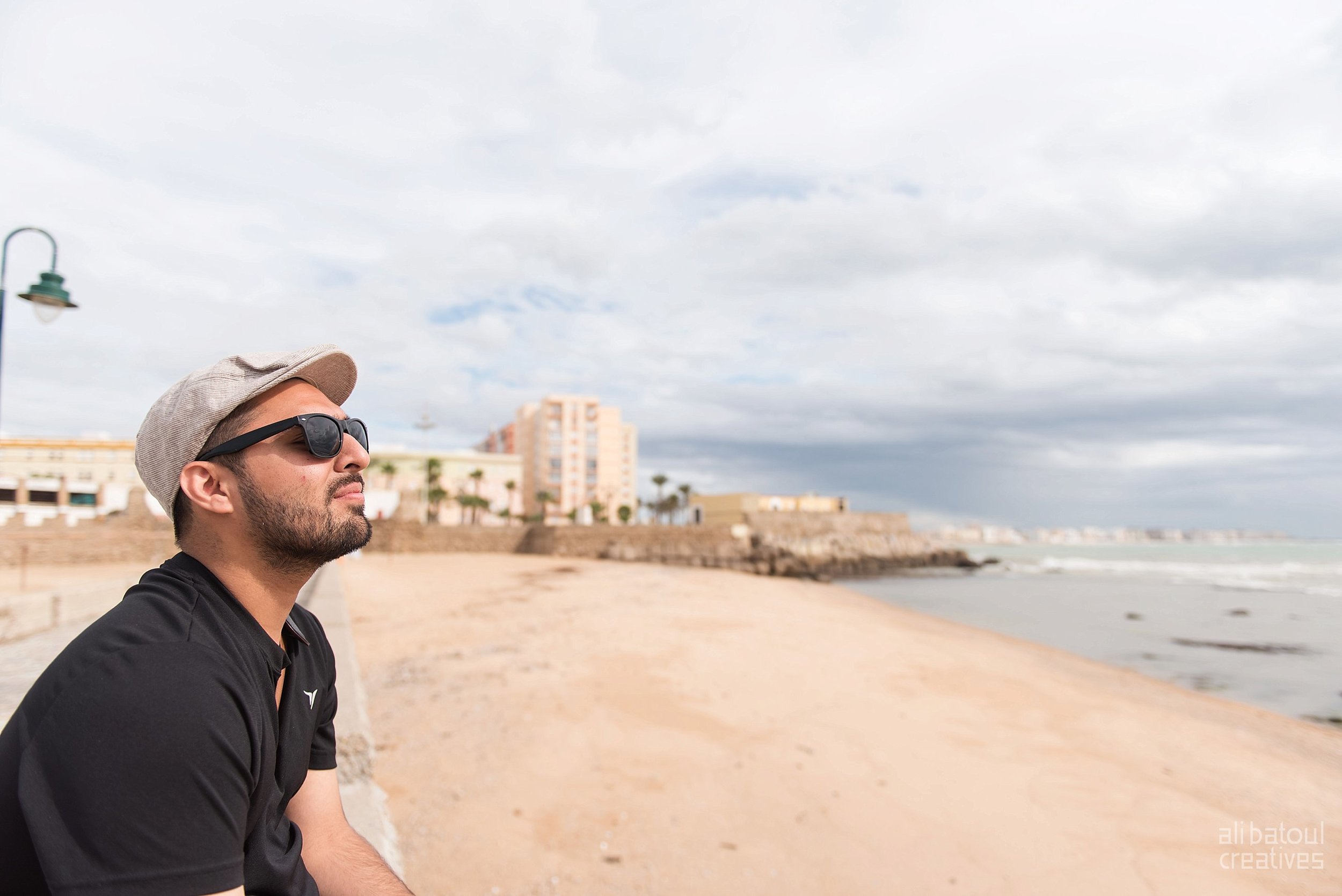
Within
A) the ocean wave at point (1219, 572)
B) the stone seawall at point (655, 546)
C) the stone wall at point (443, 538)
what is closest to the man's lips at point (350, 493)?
the stone wall at point (443, 538)

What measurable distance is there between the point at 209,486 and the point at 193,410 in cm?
16

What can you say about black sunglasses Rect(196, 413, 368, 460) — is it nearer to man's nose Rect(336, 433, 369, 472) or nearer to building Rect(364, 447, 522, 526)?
man's nose Rect(336, 433, 369, 472)

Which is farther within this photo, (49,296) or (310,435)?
(49,296)

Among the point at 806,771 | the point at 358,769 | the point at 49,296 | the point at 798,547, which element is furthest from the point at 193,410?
the point at 798,547

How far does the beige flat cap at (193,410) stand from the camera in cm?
141

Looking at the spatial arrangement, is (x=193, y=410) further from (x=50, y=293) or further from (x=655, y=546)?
(x=655, y=546)

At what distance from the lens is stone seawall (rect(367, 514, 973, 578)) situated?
126 feet

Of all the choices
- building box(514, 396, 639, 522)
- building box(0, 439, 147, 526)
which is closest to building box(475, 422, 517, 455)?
building box(514, 396, 639, 522)

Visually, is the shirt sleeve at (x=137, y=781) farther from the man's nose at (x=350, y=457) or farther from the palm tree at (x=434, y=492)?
the palm tree at (x=434, y=492)

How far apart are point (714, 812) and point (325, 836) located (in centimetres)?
361

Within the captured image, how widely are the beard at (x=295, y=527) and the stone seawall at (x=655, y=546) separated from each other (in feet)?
121

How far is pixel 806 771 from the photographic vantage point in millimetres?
5691

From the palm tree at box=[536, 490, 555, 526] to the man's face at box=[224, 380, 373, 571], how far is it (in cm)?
5618

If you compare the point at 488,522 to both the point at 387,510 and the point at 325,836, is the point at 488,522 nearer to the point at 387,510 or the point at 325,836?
the point at 387,510
